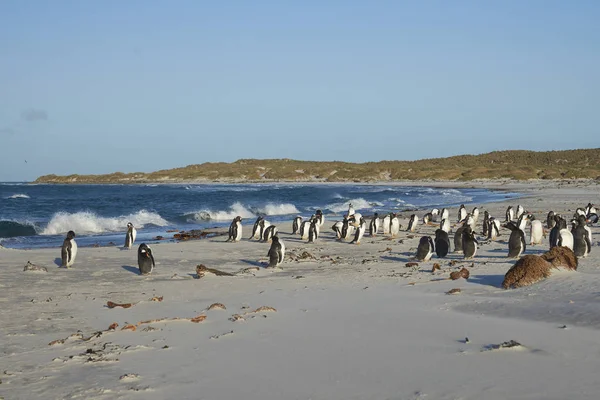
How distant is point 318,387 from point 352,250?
11.1m

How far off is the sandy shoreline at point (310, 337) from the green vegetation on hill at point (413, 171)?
213 feet

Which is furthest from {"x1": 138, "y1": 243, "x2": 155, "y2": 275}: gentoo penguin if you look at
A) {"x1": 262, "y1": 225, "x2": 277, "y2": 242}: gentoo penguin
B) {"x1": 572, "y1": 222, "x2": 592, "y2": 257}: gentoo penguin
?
{"x1": 572, "y1": 222, "x2": 592, "y2": 257}: gentoo penguin

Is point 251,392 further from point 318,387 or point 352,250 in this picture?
point 352,250

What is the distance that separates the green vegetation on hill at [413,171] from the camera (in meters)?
78.6

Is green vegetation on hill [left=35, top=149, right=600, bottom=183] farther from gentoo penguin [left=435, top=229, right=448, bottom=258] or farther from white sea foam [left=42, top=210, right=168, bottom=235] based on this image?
gentoo penguin [left=435, top=229, right=448, bottom=258]

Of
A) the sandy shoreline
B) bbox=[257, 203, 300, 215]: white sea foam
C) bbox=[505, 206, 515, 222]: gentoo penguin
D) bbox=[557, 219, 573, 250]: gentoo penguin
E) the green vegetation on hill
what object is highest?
the green vegetation on hill

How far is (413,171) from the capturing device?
3760 inches

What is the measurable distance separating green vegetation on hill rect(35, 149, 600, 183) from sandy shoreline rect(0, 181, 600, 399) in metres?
65.0

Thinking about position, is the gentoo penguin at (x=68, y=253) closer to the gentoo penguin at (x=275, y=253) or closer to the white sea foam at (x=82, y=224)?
the gentoo penguin at (x=275, y=253)

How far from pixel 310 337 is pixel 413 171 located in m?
90.5

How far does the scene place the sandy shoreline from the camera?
5.11 metres

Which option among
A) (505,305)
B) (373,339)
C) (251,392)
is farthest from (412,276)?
(251,392)

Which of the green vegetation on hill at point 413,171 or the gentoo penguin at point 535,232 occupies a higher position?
the green vegetation on hill at point 413,171

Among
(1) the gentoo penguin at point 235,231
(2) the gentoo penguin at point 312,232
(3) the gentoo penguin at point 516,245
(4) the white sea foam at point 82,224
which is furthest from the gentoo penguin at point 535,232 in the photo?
(4) the white sea foam at point 82,224
